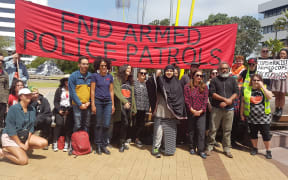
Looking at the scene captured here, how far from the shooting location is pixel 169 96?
4738 mm

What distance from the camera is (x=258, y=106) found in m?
4.82

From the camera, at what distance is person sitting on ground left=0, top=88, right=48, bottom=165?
405 cm

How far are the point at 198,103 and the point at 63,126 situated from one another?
2.92 metres

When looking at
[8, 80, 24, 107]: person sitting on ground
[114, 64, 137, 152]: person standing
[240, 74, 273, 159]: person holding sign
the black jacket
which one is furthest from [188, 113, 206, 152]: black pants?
[8, 80, 24, 107]: person sitting on ground

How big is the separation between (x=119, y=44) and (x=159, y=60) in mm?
1086

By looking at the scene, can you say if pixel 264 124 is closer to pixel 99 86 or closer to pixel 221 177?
pixel 221 177

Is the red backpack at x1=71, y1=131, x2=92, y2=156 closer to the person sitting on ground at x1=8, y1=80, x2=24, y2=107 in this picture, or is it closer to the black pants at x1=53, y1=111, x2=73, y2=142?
the black pants at x1=53, y1=111, x2=73, y2=142

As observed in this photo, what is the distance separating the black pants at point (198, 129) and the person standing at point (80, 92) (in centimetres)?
219

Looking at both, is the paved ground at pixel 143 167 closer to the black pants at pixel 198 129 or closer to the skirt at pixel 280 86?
the black pants at pixel 198 129

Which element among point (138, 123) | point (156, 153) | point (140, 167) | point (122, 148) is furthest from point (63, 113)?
point (156, 153)

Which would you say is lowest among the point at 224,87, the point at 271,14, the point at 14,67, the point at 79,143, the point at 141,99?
the point at 79,143

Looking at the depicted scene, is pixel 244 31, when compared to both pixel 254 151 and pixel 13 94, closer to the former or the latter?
pixel 254 151

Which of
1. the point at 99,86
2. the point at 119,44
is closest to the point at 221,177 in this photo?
the point at 99,86

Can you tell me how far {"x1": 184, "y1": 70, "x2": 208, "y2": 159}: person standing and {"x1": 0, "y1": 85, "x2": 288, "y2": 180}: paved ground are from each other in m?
0.40
